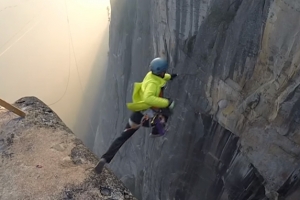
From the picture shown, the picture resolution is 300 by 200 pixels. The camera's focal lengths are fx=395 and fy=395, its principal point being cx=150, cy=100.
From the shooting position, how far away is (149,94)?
2562 millimetres

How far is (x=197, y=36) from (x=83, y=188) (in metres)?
1.35

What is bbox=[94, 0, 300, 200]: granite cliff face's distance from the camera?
2338 mm

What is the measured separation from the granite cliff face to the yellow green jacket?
1.47 ft

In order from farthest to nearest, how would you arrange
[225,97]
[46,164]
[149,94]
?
[225,97] < [46,164] < [149,94]

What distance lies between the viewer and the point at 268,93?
8.03ft

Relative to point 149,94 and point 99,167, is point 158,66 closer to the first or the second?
point 149,94

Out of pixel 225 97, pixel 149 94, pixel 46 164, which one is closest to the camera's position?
pixel 149 94

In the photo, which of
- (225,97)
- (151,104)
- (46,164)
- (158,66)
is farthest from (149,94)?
(46,164)

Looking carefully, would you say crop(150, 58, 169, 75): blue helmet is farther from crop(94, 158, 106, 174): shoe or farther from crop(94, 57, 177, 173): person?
crop(94, 158, 106, 174): shoe

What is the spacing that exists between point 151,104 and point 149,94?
66 millimetres

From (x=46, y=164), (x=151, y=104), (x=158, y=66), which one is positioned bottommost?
(x=46, y=164)

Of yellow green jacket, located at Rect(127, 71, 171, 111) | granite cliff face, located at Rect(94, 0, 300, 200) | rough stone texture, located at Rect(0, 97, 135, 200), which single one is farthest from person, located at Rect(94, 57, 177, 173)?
granite cliff face, located at Rect(94, 0, 300, 200)

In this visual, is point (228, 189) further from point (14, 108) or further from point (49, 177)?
point (14, 108)

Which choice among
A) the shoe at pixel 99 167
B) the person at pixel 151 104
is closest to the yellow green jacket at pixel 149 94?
the person at pixel 151 104
